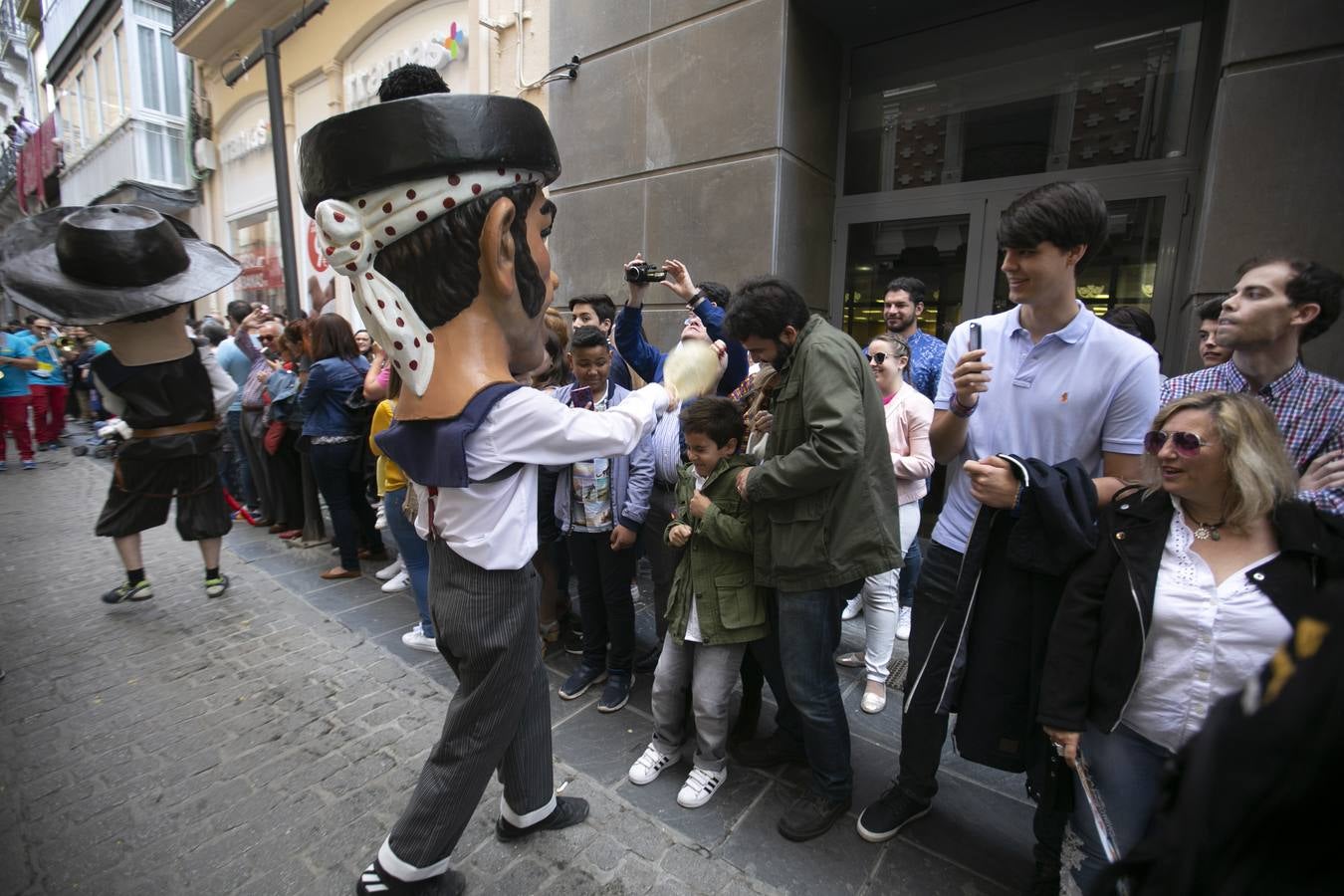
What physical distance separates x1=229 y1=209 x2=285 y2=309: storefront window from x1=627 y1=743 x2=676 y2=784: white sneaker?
13.0 m

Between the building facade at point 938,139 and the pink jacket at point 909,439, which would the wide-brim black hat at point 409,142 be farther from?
the building facade at point 938,139

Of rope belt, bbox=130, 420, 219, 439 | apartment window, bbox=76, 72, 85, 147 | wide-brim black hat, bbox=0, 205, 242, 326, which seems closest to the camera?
wide-brim black hat, bbox=0, 205, 242, 326

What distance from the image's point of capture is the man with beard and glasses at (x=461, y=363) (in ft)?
5.44

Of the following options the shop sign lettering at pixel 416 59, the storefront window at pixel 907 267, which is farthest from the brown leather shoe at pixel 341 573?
the shop sign lettering at pixel 416 59

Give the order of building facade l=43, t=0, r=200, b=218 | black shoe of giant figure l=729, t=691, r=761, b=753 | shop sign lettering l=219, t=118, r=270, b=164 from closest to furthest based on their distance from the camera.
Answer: black shoe of giant figure l=729, t=691, r=761, b=753 < shop sign lettering l=219, t=118, r=270, b=164 < building facade l=43, t=0, r=200, b=218

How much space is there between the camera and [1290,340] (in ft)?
6.97

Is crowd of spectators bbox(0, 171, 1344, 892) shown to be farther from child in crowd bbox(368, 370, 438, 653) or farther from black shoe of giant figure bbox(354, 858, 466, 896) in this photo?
child in crowd bbox(368, 370, 438, 653)

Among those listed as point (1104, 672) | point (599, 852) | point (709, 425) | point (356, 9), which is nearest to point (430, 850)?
point (599, 852)

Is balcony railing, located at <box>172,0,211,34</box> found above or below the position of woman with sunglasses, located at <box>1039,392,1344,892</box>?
above

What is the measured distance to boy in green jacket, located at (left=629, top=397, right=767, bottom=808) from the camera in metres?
2.40

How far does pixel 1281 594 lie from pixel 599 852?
2106 millimetres

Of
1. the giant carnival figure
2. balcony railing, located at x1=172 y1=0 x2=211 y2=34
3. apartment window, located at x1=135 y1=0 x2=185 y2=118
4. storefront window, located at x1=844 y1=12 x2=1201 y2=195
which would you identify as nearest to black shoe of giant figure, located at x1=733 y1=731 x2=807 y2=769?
the giant carnival figure

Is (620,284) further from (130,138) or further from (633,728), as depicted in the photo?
(130,138)

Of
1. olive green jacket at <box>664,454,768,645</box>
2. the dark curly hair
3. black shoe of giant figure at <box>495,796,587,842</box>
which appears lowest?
black shoe of giant figure at <box>495,796,587,842</box>
